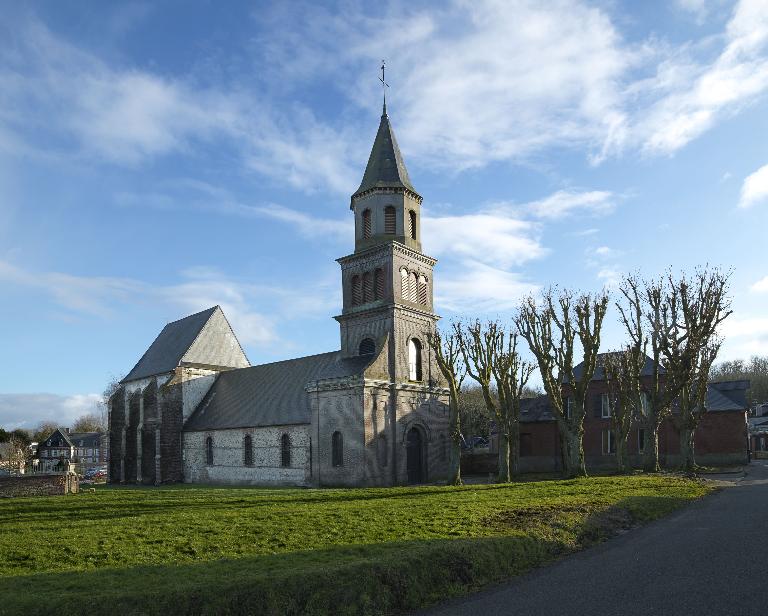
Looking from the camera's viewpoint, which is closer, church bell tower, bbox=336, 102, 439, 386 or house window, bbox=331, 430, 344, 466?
house window, bbox=331, 430, 344, 466

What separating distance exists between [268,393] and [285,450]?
16.9 feet

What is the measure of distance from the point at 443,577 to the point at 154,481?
3933 centimetres

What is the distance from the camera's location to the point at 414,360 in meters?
39.6

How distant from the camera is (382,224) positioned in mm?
39000

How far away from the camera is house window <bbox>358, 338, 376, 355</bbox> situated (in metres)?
38.7

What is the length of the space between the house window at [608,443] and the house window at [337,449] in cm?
2195

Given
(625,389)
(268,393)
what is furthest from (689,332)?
(268,393)

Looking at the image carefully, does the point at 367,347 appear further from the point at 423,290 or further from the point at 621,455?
the point at 621,455

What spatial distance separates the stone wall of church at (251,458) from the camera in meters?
38.4

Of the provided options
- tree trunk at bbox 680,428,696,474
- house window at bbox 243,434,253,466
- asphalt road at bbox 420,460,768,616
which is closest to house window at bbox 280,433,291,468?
house window at bbox 243,434,253,466

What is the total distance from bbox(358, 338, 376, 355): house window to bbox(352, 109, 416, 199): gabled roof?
8929 millimetres

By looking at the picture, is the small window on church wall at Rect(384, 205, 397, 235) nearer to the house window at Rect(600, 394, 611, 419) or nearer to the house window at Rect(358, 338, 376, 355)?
the house window at Rect(358, 338, 376, 355)

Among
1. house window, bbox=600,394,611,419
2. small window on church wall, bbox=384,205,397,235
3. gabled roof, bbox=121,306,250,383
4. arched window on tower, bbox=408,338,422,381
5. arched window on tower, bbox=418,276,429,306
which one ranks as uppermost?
small window on church wall, bbox=384,205,397,235

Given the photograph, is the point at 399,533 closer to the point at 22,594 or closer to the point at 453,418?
the point at 22,594
